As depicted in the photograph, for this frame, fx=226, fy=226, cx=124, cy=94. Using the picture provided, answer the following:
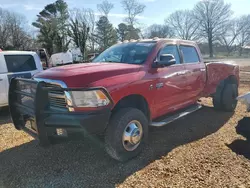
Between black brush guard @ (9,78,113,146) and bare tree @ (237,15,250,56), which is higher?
bare tree @ (237,15,250,56)

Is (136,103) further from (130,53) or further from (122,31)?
(122,31)

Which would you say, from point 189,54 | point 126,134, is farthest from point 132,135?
point 189,54

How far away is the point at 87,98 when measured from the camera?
2867 millimetres

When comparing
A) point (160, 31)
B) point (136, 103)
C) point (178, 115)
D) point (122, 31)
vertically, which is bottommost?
point (178, 115)

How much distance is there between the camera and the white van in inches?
242

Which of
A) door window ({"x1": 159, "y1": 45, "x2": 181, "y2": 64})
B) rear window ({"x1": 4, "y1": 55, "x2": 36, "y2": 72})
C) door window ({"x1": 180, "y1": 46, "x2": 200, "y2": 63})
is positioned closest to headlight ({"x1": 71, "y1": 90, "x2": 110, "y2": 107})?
door window ({"x1": 159, "y1": 45, "x2": 181, "y2": 64})

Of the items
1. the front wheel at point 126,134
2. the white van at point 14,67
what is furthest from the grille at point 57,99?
the white van at point 14,67

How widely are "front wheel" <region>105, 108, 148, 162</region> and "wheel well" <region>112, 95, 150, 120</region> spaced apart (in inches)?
7.3

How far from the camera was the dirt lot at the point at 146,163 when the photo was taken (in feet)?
9.71

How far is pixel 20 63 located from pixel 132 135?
15.4 ft

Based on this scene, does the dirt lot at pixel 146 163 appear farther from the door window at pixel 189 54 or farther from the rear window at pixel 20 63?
the rear window at pixel 20 63

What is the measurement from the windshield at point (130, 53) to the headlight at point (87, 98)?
123 cm

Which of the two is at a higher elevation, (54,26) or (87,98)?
(54,26)

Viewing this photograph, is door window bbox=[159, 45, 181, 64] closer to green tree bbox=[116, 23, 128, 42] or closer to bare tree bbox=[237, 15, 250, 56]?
green tree bbox=[116, 23, 128, 42]
